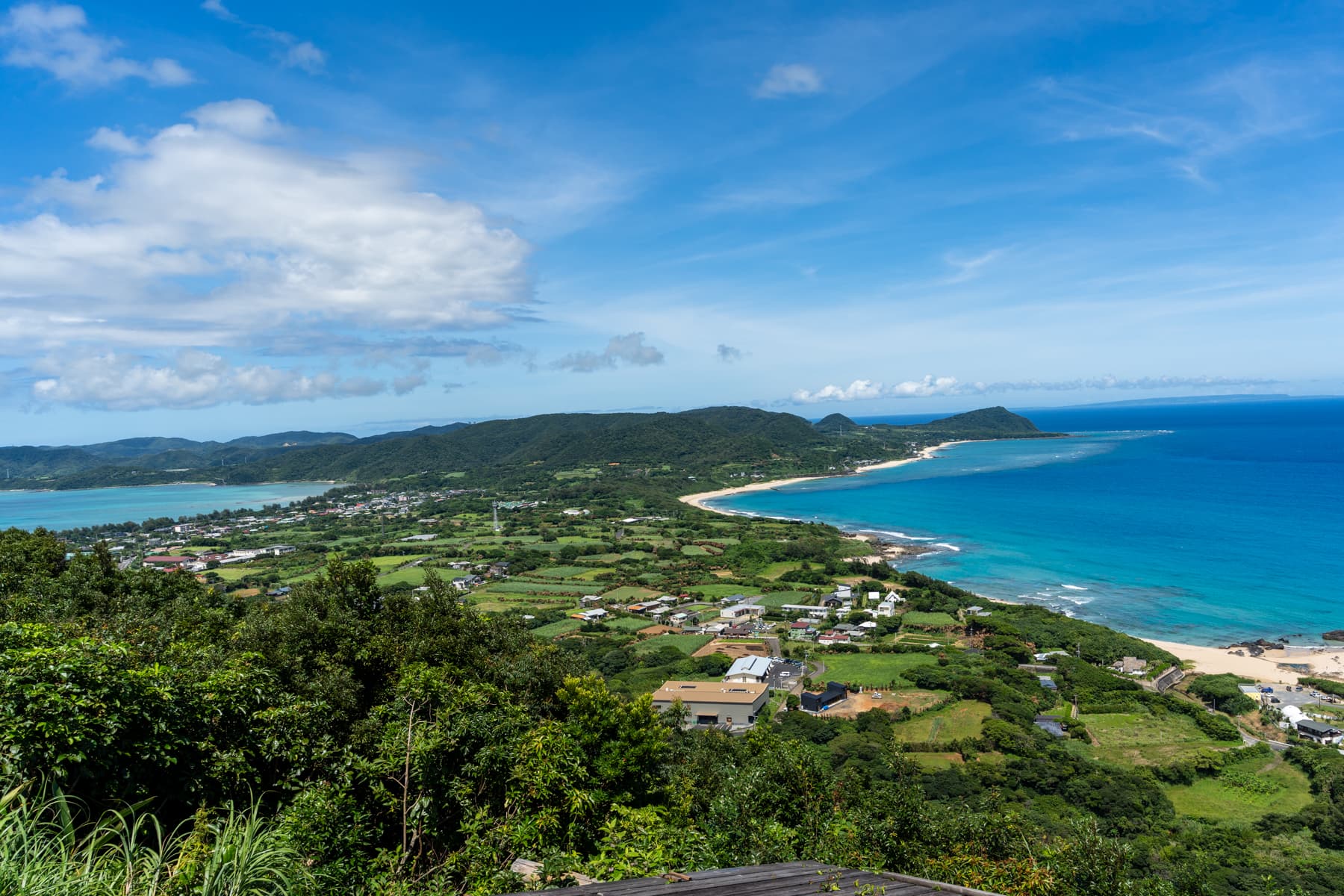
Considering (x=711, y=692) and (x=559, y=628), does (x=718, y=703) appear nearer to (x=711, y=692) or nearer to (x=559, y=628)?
(x=711, y=692)

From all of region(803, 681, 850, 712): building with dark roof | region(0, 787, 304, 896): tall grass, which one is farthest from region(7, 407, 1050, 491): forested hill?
region(0, 787, 304, 896): tall grass

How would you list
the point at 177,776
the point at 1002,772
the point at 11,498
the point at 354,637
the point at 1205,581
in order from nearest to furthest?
the point at 177,776 → the point at 354,637 → the point at 1002,772 → the point at 1205,581 → the point at 11,498

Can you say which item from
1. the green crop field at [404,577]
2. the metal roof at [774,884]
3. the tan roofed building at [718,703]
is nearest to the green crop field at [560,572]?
the green crop field at [404,577]

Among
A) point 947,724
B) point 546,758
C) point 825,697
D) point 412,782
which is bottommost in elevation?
point 947,724

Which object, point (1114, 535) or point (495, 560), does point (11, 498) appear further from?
point (1114, 535)

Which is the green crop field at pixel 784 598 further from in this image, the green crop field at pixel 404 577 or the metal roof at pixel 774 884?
the metal roof at pixel 774 884

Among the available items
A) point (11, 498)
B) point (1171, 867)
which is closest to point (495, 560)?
point (1171, 867)

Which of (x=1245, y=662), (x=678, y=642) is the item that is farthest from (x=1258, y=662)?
(x=678, y=642)
